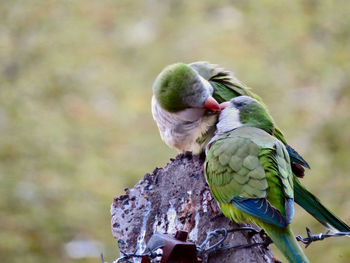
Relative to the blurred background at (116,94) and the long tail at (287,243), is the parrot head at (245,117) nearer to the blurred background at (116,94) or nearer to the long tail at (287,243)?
the long tail at (287,243)

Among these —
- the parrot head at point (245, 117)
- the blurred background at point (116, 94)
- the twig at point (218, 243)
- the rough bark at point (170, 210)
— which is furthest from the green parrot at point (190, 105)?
the blurred background at point (116, 94)

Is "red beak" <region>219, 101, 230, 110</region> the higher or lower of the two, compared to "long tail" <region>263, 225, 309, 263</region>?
higher

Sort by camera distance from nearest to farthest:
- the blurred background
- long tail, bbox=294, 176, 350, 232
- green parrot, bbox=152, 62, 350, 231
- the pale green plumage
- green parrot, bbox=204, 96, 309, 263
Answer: green parrot, bbox=204, 96, 309, 263, the pale green plumage, long tail, bbox=294, 176, 350, 232, green parrot, bbox=152, 62, 350, 231, the blurred background

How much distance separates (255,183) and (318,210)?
0.80 metres

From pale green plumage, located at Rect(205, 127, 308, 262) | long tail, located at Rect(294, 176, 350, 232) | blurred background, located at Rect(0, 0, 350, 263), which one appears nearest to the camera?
pale green plumage, located at Rect(205, 127, 308, 262)

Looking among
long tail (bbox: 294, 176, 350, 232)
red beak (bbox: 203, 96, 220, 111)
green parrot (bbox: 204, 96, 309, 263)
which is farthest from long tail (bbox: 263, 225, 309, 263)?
red beak (bbox: 203, 96, 220, 111)

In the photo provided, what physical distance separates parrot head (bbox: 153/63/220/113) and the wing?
1.13 m

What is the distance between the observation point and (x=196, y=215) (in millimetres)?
2893

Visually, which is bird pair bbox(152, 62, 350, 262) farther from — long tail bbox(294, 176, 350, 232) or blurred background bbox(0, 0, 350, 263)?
blurred background bbox(0, 0, 350, 263)

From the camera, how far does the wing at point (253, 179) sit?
276cm

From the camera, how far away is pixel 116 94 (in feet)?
29.1

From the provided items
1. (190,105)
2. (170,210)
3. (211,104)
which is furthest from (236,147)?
(190,105)

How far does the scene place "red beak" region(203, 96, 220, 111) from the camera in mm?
4091

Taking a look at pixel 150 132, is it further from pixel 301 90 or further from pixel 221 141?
pixel 221 141
